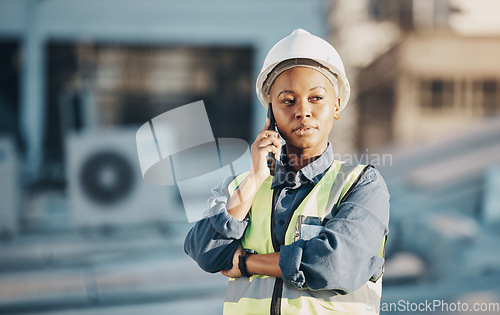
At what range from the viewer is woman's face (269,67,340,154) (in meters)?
1.13

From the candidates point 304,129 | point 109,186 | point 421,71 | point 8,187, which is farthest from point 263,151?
point 421,71

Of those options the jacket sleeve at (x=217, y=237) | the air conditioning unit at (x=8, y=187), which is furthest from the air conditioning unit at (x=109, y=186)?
the jacket sleeve at (x=217, y=237)

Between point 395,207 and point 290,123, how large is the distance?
422 centimetres

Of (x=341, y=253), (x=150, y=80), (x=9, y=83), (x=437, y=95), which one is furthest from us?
(x=437, y=95)

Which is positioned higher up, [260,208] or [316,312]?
[260,208]

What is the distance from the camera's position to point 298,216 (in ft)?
3.68

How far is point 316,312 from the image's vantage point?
3.59 feet

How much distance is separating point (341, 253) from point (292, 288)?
14 cm

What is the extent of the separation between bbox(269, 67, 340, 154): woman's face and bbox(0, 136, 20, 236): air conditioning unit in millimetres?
4706

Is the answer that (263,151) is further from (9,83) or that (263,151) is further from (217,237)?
(9,83)

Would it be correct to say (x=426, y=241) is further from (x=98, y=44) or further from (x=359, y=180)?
(x=98, y=44)

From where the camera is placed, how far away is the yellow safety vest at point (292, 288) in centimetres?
110

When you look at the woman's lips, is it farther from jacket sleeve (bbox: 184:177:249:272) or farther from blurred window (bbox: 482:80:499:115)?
blurred window (bbox: 482:80:499:115)

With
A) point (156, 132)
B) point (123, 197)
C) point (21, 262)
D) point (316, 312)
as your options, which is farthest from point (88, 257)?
point (316, 312)
